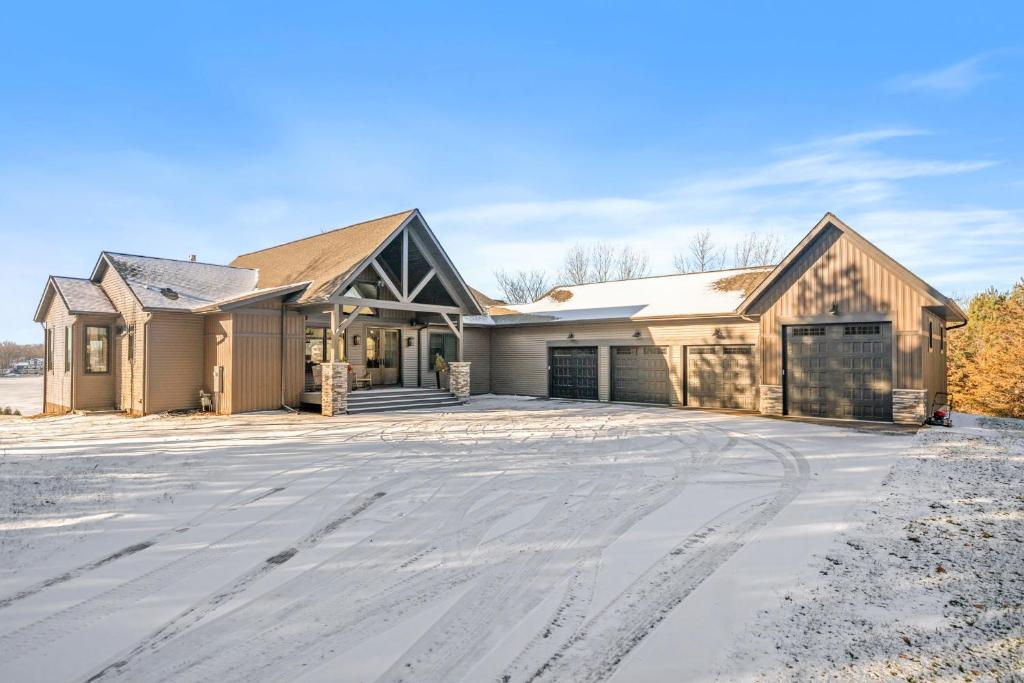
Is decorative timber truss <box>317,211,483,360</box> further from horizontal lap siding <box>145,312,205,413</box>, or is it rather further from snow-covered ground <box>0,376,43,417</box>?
snow-covered ground <box>0,376,43,417</box>

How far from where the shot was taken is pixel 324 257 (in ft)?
58.2

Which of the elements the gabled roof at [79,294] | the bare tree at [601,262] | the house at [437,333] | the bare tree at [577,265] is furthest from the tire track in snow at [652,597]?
the bare tree at [577,265]

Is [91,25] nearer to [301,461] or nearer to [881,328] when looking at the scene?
[301,461]

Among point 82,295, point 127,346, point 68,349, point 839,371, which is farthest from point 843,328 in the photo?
point 68,349

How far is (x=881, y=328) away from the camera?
13.6 metres

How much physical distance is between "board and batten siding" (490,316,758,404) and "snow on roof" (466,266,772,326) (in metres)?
0.40

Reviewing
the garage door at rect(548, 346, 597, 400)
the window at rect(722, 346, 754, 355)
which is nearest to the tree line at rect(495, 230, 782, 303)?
the garage door at rect(548, 346, 597, 400)

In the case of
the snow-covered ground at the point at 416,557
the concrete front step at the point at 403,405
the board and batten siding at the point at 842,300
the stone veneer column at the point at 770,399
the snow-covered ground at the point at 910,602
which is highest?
the board and batten siding at the point at 842,300

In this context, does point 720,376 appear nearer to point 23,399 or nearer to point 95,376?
point 95,376

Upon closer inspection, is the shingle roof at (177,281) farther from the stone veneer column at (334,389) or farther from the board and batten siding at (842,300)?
the board and batten siding at (842,300)

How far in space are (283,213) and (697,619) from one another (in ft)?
96.9

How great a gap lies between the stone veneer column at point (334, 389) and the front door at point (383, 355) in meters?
3.48

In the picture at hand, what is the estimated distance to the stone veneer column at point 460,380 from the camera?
1872 centimetres

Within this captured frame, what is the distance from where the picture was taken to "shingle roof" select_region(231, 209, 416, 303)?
15.6 m
